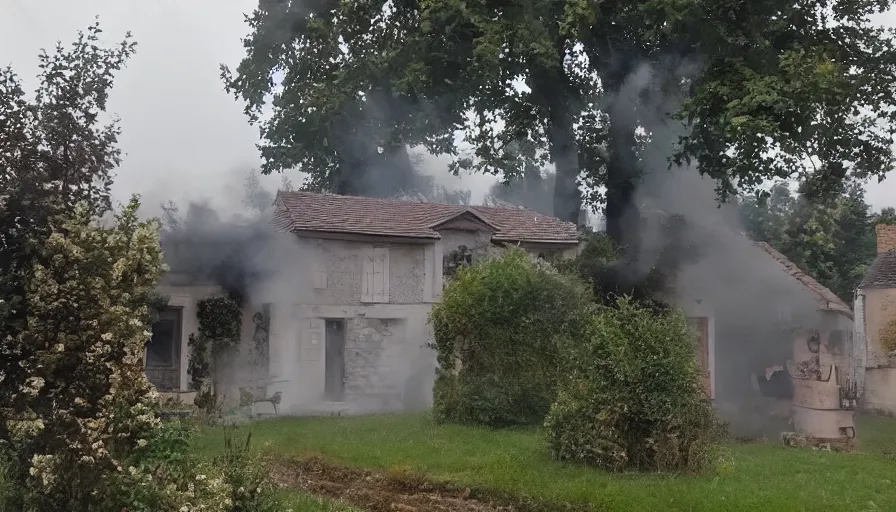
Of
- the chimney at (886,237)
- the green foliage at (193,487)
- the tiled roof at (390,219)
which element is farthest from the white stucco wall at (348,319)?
the chimney at (886,237)

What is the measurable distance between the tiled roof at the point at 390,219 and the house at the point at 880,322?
13.3m

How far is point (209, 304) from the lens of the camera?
22.1 meters

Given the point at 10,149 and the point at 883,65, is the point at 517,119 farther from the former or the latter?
the point at 10,149

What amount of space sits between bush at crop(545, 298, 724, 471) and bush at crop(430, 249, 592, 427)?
444cm

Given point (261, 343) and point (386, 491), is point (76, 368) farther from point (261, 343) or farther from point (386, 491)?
point (261, 343)

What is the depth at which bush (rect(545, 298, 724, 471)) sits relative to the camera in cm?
1263

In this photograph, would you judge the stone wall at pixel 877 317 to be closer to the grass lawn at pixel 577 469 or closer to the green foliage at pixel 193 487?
the grass lawn at pixel 577 469

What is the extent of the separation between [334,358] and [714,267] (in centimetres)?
1254

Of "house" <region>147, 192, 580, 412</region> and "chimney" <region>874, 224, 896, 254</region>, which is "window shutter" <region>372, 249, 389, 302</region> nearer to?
"house" <region>147, 192, 580, 412</region>

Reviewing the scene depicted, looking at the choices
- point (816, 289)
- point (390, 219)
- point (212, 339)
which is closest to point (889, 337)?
point (816, 289)

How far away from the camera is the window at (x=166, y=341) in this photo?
22.0m

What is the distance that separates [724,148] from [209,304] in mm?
14638

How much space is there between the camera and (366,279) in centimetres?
2372

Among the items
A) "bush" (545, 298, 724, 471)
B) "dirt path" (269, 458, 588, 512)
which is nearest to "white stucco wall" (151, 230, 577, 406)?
"dirt path" (269, 458, 588, 512)
